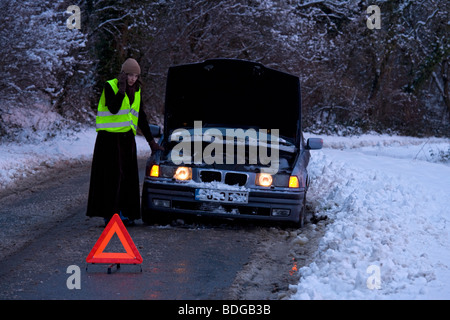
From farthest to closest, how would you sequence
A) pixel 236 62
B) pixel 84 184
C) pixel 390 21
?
pixel 390 21, pixel 84 184, pixel 236 62

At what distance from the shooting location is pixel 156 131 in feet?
28.6

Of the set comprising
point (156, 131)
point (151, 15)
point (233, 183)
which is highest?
point (151, 15)

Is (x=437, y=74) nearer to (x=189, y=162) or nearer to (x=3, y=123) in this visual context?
(x=3, y=123)

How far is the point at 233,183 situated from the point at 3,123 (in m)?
13.5

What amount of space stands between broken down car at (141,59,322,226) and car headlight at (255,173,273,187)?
0.04 feet

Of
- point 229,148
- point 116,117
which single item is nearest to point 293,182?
point 229,148

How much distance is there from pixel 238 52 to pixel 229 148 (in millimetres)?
19404

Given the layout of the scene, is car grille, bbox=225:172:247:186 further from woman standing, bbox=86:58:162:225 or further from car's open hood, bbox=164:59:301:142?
car's open hood, bbox=164:59:301:142

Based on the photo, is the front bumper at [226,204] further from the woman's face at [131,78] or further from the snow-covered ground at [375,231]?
the woman's face at [131,78]

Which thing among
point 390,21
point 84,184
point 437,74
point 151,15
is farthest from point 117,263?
point 437,74

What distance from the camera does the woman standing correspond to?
25.5 feet

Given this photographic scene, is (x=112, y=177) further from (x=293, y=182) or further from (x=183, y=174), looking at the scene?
(x=293, y=182)

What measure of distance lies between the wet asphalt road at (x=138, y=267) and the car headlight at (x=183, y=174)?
0.67 metres

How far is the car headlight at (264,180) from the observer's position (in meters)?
7.94
